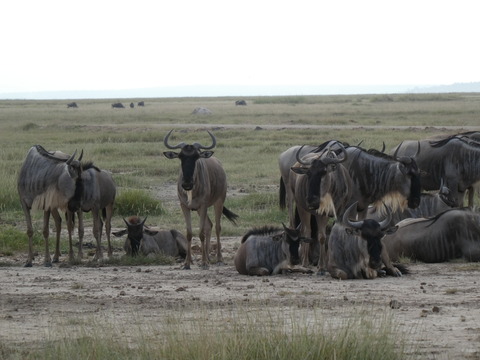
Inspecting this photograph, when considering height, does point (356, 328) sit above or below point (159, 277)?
above

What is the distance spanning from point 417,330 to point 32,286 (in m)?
4.33

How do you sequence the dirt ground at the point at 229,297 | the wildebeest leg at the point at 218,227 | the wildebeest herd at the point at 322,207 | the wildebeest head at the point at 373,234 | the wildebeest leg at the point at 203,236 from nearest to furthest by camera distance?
the dirt ground at the point at 229,297 → the wildebeest head at the point at 373,234 → the wildebeest herd at the point at 322,207 → the wildebeest leg at the point at 203,236 → the wildebeest leg at the point at 218,227

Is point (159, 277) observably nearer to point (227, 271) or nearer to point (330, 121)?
point (227, 271)

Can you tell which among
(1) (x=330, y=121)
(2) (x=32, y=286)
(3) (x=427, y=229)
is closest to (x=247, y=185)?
(3) (x=427, y=229)

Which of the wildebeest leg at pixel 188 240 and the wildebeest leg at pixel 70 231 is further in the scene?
the wildebeest leg at pixel 70 231

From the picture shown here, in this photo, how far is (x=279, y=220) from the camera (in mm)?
14930

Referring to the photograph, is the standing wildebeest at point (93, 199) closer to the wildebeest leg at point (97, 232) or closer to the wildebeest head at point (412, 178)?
the wildebeest leg at point (97, 232)

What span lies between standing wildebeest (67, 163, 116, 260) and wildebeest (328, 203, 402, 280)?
337 centimetres

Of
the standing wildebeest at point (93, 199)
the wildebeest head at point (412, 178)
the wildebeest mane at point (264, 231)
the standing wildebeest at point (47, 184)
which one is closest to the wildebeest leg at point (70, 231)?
the standing wildebeest at point (93, 199)

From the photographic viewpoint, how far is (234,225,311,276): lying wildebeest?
10.6 metres

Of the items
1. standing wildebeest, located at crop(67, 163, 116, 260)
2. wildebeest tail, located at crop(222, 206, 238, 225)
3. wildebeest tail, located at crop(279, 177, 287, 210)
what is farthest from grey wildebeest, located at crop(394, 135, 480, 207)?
standing wildebeest, located at crop(67, 163, 116, 260)

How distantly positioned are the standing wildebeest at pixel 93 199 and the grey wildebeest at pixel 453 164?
416cm

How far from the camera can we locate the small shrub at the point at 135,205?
15766mm

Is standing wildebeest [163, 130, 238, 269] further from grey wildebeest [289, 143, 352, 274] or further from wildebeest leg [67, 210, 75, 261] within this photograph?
wildebeest leg [67, 210, 75, 261]
